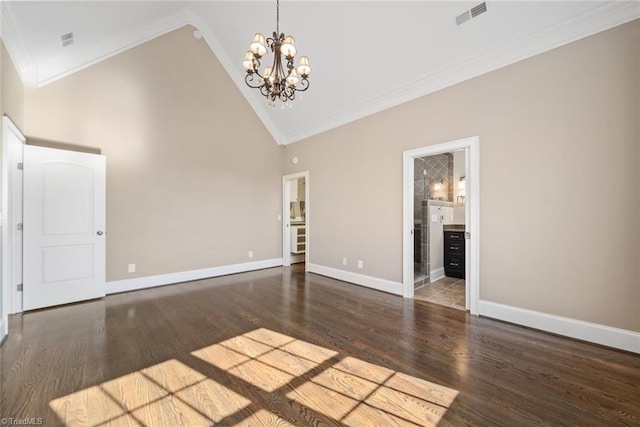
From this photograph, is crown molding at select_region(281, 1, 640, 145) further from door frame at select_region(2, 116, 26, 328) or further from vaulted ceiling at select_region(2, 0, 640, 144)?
door frame at select_region(2, 116, 26, 328)

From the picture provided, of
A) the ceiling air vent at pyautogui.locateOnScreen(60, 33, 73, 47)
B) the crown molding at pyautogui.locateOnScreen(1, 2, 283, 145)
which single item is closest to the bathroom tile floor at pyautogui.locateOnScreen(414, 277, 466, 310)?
the crown molding at pyautogui.locateOnScreen(1, 2, 283, 145)

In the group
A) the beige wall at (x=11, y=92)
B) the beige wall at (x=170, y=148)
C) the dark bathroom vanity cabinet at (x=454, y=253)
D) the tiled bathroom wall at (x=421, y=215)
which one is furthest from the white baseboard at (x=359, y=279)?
the beige wall at (x=11, y=92)

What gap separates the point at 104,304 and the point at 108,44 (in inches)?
149

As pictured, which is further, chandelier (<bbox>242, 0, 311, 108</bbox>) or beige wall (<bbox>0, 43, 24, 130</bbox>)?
beige wall (<bbox>0, 43, 24, 130</bbox>)

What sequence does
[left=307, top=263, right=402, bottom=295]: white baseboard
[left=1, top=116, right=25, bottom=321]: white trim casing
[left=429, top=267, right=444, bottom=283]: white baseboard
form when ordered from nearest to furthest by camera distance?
1. [left=1, top=116, right=25, bottom=321]: white trim casing
2. [left=307, top=263, right=402, bottom=295]: white baseboard
3. [left=429, top=267, right=444, bottom=283]: white baseboard

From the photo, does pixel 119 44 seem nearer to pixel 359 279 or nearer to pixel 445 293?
pixel 359 279

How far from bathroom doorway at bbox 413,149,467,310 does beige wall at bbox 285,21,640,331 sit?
3.63 ft

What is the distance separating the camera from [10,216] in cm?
297

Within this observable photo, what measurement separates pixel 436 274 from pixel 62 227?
590cm

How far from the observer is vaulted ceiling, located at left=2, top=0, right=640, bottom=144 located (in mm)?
2602

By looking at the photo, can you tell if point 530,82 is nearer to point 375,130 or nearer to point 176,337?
point 375,130

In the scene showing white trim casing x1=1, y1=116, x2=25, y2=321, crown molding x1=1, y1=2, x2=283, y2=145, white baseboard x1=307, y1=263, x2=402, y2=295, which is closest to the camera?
white trim casing x1=1, y1=116, x2=25, y2=321

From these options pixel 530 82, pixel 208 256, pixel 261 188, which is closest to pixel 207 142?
pixel 261 188

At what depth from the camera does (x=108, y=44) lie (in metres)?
3.86
